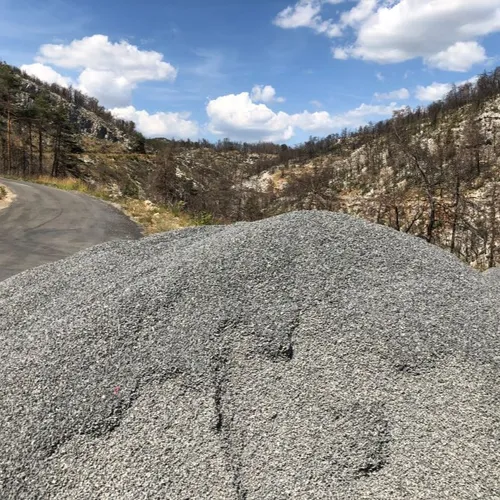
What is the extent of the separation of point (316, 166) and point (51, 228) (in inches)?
1440

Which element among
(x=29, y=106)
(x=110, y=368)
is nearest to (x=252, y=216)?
(x=29, y=106)

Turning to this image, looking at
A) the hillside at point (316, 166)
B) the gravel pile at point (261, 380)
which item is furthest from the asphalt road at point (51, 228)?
the gravel pile at point (261, 380)

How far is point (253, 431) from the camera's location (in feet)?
9.21

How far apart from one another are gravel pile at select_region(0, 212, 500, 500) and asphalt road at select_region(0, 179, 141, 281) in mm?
3297

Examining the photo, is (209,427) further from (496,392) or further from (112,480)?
(496,392)

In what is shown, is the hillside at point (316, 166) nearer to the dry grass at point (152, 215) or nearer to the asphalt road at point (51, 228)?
the dry grass at point (152, 215)

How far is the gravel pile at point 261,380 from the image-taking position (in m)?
2.55

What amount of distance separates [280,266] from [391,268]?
43.5 inches

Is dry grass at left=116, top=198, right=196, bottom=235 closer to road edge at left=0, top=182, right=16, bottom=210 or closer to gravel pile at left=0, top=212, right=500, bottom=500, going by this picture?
road edge at left=0, top=182, right=16, bottom=210

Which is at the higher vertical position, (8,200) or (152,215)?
(8,200)

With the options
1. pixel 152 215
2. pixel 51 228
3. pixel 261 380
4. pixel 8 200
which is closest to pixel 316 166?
pixel 152 215

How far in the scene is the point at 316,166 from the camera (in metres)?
43.9

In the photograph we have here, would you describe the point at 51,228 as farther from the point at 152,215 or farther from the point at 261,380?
the point at 261,380

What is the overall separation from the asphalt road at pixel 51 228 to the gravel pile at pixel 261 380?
3.30 metres
